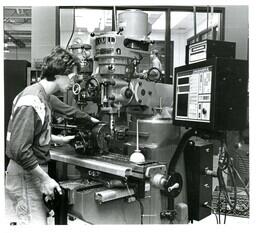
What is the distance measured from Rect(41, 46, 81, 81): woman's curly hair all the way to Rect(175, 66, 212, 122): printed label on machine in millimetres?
536

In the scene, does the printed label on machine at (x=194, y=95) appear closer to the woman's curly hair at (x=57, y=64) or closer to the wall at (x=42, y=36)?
the woman's curly hair at (x=57, y=64)

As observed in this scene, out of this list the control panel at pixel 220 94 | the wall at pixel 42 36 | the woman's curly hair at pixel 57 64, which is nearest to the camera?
the control panel at pixel 220 94

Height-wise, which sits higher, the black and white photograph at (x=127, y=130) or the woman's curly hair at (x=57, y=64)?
the woman's curly hair at (x=57, y=64)

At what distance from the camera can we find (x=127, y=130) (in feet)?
5.40

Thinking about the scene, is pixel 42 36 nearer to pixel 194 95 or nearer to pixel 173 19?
pixel 173 19

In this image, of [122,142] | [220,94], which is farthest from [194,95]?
[122,142]

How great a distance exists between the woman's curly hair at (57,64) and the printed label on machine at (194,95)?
0.54 metres

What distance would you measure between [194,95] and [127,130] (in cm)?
44

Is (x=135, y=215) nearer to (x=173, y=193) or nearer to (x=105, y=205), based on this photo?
(x=105, y=205)

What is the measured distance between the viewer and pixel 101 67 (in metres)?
1.57

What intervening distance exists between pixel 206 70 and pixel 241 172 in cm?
49

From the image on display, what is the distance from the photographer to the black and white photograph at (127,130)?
1274 millimetres

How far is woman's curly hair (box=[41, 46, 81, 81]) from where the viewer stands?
1384mm

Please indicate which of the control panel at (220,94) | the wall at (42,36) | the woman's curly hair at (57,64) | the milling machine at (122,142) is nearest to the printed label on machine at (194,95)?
the control panel at (220,94)
